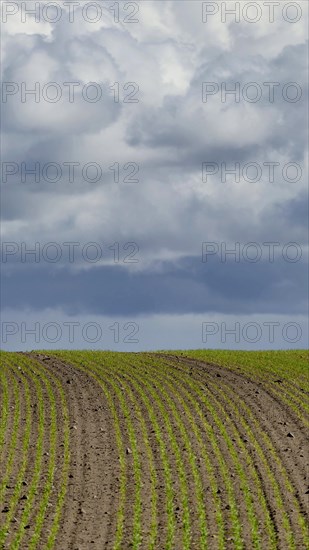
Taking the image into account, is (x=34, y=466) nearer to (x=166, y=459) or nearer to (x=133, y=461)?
(x=133, y=461)

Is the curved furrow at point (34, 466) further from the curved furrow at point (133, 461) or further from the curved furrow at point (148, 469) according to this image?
the curved furrow at point (148, 469)

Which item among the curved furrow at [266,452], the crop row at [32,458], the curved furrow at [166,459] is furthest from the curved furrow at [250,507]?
the crop row at [32,458]

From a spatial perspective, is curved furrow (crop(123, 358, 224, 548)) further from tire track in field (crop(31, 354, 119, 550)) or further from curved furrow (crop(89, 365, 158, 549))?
tire track in field (crop(31, 354, 119, 550))

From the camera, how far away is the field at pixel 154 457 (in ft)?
87.0

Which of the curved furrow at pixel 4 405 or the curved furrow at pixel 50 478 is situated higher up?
the curved furrow at pixel 4 405

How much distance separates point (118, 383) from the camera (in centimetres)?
Answer: 4862

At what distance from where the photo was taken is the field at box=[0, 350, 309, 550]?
26516 millimetres

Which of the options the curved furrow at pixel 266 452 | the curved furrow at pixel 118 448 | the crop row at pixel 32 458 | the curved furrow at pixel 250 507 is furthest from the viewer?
the curved furrow at pixel 266 452

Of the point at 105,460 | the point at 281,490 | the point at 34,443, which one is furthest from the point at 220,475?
the point at 34,443

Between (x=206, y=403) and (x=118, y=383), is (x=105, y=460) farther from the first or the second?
(x=118, y=383)

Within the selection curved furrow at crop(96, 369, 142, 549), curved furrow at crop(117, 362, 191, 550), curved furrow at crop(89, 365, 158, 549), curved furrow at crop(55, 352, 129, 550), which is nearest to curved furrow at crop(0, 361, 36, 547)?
curved furrow at crop(55, 352, 129, 550)

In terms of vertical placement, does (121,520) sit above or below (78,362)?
below

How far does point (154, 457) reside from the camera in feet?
112

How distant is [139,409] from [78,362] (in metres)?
16.5
